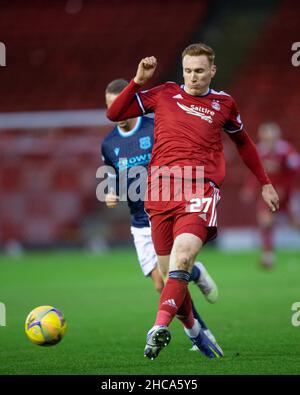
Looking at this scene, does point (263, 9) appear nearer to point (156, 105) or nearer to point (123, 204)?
point (123, 204)

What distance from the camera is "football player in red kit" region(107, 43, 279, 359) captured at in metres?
6.02

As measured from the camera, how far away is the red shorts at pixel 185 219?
601cm

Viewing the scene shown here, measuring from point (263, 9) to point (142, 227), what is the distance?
20.6 metres

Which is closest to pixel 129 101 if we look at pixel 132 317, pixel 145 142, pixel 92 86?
pixel 145 142

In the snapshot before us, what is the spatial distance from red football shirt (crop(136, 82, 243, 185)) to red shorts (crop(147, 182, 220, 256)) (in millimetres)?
196

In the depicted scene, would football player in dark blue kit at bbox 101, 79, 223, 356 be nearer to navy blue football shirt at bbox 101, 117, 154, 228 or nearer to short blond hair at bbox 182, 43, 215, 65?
navy blue football shirt at bbox 101, 117, 154, 228

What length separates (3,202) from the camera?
1994cm

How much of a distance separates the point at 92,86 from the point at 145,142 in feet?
57.1

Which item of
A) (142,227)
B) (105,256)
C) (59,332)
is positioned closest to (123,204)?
(105,256)

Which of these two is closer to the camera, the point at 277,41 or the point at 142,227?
the point at 142,227

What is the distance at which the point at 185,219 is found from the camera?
604 centimetres

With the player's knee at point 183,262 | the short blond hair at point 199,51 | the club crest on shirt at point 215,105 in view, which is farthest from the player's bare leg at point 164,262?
the short blond hair at point 199,51

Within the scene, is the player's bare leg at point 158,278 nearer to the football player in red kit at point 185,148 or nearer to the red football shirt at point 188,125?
the football player in red kit at point 185,148
